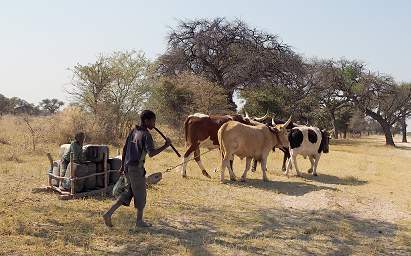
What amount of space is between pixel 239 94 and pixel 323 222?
1131 inches

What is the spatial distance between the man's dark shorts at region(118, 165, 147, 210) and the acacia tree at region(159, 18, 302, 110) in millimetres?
27529

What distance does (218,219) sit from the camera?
867 cm

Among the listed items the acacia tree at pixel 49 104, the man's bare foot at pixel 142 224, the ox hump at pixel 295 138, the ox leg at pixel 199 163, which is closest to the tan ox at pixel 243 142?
the ox leg at pixel 199 163

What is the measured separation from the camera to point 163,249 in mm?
6816

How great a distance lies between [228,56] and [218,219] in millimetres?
28710

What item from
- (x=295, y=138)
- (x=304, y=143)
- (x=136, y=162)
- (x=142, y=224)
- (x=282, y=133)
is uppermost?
(x=282, y=133)

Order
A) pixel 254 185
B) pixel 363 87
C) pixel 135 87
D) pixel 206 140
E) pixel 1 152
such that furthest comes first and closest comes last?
1. pixel 363 87
2. pixel 135 87
3. pixel 1 152
4. pixel 206 140
5. pixel 254 185

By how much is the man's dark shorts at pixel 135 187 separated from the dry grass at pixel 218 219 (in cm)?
47

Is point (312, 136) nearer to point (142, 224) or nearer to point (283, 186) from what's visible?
point (283, 186)

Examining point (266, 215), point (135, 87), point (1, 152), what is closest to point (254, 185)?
point (266, 215)

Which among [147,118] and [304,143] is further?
[304,143]

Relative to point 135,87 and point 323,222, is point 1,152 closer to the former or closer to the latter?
point 135,87

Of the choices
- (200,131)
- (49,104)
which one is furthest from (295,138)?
(49,104)

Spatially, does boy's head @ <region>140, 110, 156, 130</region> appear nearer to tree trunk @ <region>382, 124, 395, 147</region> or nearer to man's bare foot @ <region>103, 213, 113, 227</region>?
man's bare foot @ <region>103, 213, 113, 227</region>
